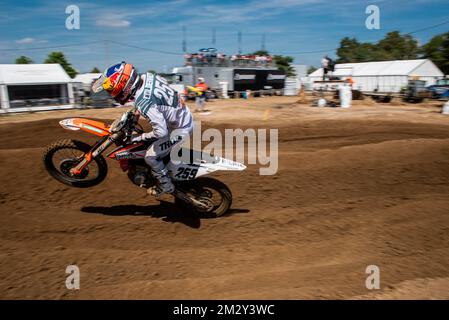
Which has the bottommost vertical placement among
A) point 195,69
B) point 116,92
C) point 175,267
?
point 175,267

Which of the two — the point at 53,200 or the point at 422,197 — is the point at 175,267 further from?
the point at 422,197

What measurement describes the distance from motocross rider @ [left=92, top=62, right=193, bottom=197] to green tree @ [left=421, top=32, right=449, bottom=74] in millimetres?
63505

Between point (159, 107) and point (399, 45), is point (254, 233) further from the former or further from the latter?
point (399, 45)

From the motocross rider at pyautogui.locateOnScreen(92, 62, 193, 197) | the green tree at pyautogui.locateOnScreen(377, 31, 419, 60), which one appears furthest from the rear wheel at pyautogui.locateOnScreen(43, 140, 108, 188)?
the green tree at pyautogui.locateOnScreen(377, 31, 419, 60)

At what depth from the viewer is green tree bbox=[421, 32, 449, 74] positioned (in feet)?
184

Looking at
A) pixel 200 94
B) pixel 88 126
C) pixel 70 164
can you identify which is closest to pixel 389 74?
pixel 200 94

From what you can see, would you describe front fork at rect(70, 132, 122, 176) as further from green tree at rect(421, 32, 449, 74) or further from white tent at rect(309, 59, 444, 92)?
green tree at rect(421, 32, 449, 74)

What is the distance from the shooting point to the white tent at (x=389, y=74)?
35531 millimetres

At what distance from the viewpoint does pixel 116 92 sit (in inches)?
180

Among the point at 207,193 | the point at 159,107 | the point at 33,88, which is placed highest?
the point at 33,88

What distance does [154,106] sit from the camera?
14.7 ft

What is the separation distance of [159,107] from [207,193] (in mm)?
1532
